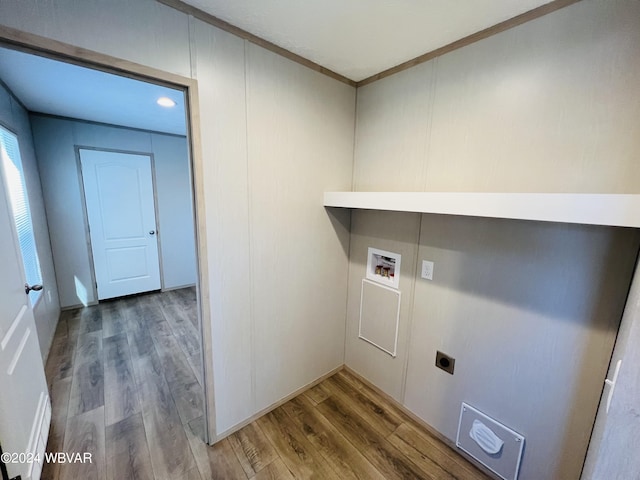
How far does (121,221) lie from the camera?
358 cm

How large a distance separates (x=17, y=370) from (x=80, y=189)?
9.38 ft

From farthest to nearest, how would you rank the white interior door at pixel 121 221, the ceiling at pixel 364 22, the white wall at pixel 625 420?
1. the white interior door at pixel 121 221
2. the ceiling at pixel 364 22
3. the white wall at pixel 625 420

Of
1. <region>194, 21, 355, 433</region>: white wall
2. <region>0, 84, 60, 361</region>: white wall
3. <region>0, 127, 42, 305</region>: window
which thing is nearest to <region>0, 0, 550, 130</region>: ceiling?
<region>194, 21, 355, 433</region>: white wall

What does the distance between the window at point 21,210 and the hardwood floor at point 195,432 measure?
79cm

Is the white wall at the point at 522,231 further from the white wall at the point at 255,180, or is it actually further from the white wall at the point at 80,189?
the white wall at the point at 80,189

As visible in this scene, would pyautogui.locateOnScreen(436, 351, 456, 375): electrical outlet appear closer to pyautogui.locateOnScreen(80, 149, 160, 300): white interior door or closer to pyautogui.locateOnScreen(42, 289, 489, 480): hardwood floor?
pyautogui.locateOnScreen(42, 289, 489, 480): hardwood floor

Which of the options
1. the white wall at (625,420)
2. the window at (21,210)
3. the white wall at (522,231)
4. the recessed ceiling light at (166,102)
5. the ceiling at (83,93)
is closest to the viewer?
the white wall at (625,420)

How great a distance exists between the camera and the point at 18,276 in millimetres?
1440

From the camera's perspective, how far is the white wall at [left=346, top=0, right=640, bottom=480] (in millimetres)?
1027

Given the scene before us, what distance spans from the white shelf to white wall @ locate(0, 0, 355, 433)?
2.06 feet

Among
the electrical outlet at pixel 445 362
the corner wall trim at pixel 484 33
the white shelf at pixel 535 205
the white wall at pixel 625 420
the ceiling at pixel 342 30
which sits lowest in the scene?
the electrical outlet at pixel 445 362

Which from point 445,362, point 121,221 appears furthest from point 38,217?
point 445,362

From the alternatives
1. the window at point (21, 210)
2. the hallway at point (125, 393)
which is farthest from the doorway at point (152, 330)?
the window at point (21, 210)

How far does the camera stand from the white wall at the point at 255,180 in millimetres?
1124
